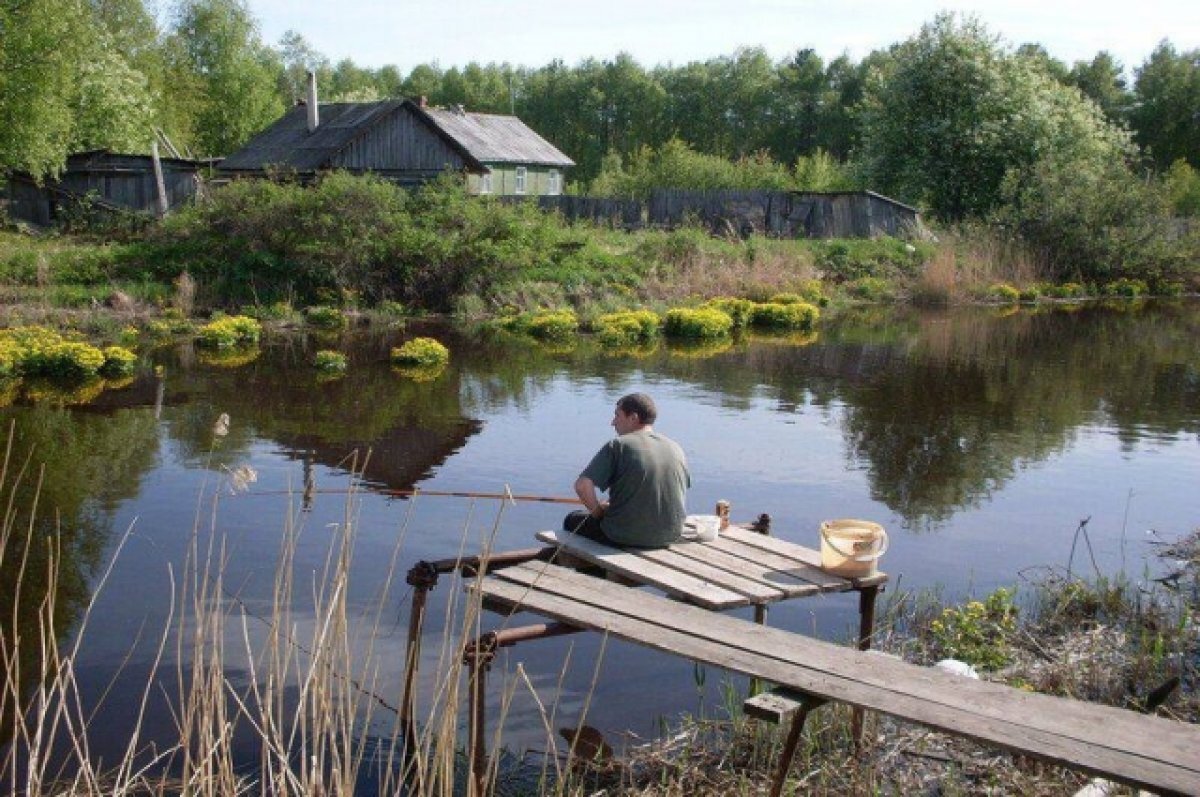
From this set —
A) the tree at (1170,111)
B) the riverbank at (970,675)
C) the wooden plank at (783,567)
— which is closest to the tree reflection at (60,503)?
the riverbank at (970,675)

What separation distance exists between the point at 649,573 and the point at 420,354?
1486cm

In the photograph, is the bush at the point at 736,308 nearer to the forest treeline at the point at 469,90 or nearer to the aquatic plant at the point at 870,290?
the aquatic plant at the point at 870,290

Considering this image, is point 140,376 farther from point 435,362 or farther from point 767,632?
point 767,632

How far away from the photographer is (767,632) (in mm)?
5500

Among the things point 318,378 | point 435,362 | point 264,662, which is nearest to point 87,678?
point 264,662

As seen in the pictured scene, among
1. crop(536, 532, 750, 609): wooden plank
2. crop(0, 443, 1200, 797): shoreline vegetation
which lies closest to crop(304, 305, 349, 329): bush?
crop(0, 443, 1200, 797): shoreline vegetation

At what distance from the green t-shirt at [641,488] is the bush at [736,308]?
21.9m

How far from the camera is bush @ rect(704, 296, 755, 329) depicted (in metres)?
29.1

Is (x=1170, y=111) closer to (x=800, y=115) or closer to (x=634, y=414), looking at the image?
(x=800, y=115)

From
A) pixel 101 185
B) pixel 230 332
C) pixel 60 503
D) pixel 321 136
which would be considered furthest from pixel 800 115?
pixel 60 503

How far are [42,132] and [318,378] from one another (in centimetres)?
1580

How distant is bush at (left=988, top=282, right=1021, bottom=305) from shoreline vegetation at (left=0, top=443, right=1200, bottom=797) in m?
27.5

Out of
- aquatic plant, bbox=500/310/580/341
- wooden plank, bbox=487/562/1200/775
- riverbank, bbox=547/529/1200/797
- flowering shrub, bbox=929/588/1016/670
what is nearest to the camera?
wooden plank, bbox=487/562/1200/775

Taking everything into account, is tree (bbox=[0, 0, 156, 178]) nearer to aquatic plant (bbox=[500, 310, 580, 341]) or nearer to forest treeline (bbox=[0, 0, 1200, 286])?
forest treeline (bbox=[0, 0, 1200, 286])
